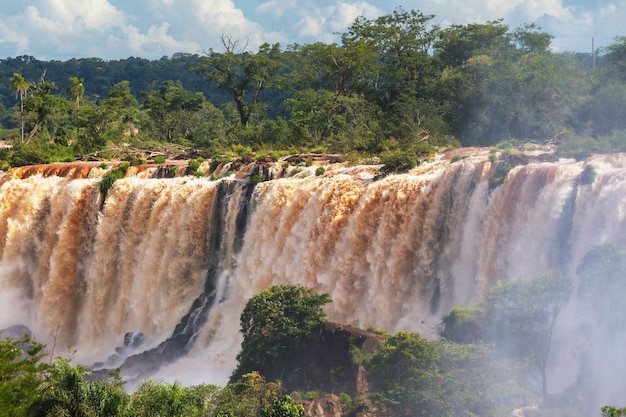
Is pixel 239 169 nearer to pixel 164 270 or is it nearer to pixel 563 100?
pixel 164 270

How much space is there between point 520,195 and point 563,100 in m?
14.3

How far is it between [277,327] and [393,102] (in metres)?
24.1

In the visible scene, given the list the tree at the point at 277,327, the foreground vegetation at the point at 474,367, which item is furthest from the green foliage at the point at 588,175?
the tree at the point at 277,327

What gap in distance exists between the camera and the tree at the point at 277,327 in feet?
67.4

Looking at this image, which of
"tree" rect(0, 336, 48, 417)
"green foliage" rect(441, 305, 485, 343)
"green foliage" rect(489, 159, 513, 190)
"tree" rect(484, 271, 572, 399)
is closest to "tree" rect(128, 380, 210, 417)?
"tree" rect(0, 336, 48, 417)

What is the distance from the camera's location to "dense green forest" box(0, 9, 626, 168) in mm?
32969

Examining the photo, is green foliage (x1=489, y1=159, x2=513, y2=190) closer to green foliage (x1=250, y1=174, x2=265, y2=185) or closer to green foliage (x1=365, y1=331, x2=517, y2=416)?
green foliage (x1=365, y1=331, x2=517, y2=416)

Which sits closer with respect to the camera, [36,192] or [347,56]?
[36,192]

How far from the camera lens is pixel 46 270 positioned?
32.8m

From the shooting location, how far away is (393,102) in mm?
42844

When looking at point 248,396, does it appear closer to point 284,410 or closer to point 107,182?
point 284,410

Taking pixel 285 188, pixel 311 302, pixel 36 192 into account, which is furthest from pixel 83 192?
pixel 311 302

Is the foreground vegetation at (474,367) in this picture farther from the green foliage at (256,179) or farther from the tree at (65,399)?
the green foliage at (256,179)

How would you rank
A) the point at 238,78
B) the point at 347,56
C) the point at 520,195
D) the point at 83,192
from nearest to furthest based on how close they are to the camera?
the point at 520,195 < the point at 83,192 < the point at 347,56 < the point at 238,78
